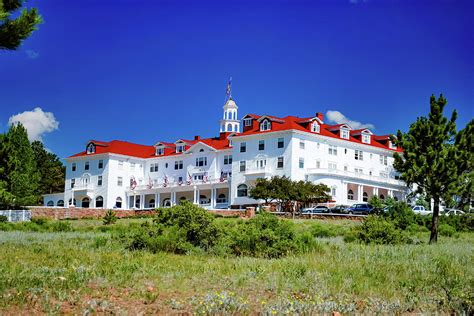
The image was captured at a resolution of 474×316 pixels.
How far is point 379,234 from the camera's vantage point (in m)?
22.7

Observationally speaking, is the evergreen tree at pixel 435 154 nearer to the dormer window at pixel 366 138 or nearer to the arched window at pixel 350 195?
the arched window at pixel 350 195

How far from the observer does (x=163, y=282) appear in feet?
35.9

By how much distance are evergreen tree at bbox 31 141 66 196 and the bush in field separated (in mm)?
71388

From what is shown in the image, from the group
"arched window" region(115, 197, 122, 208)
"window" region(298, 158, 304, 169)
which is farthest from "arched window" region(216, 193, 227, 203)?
"arched window" region(115, 197, 122, 208)

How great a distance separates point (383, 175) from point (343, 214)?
85.3 ft

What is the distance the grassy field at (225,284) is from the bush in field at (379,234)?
24.9 ft

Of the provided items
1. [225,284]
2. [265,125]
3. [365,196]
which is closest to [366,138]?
[365,196]

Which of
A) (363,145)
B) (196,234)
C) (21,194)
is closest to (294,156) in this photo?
(363,145)

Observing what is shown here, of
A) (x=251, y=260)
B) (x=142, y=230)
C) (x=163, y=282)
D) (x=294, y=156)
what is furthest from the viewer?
(x=294, y=156)

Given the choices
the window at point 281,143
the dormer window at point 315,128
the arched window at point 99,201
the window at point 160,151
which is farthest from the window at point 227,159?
the arched window at point 99,201

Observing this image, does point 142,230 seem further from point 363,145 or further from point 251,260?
point 363,145

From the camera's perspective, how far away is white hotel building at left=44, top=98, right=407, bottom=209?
220ft

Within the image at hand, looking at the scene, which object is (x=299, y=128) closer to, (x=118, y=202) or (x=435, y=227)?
(x=118, y=202)

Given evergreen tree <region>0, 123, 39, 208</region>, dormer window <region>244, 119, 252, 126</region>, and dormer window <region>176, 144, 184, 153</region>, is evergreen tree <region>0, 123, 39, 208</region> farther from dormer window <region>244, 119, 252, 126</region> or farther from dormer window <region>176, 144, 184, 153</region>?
dormer window <region>244, 119, 252, 126</region>
